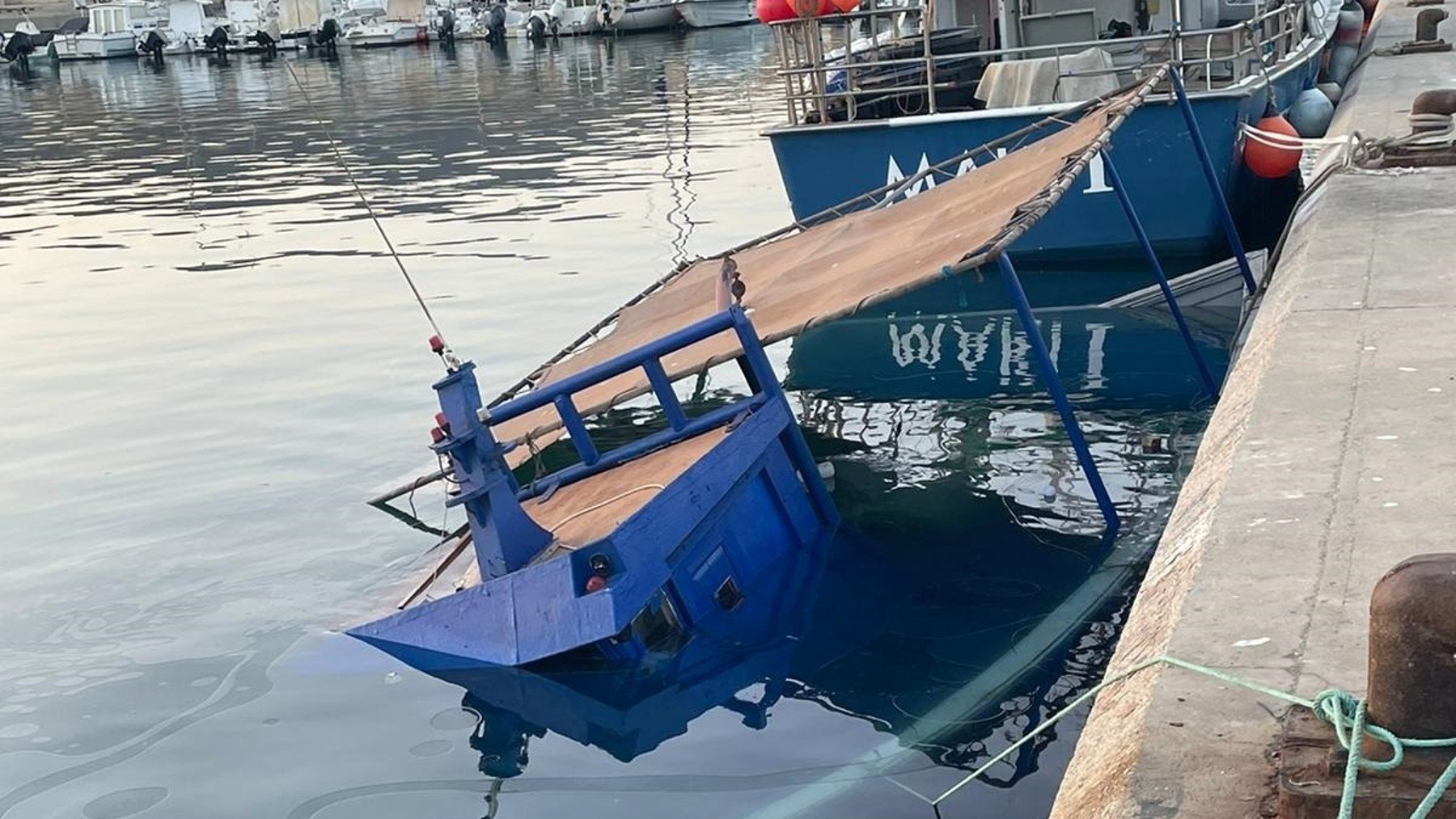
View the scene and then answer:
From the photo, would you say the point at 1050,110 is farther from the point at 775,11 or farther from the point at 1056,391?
the point at 1056,391

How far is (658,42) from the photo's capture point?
62.8 meters

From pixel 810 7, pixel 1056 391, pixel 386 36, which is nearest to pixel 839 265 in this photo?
pixel 1056 391

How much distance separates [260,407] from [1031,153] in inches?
251

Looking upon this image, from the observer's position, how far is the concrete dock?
3.69 meters

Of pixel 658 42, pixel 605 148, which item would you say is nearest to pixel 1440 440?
pixel 605 148

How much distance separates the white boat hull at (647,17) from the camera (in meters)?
69.2

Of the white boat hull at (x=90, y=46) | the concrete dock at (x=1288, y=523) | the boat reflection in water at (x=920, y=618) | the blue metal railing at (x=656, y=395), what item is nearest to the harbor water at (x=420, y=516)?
the boat reflection in water at (x=920, y=618)

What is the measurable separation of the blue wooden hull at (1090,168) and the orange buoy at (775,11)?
3.33ft

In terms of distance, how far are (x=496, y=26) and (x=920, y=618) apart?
65517 mm

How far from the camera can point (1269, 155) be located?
1466 centimetres

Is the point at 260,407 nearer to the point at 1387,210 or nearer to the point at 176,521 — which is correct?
the point at 176,521

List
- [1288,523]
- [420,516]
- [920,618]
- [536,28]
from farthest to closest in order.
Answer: [536,28] → [420,516] → [920,618] → [1288,523]

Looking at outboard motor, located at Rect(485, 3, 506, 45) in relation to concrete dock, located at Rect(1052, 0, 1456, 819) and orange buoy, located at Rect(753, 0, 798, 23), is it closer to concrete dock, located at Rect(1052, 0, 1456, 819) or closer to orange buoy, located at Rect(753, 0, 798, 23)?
orange buoy, located at Rect(753, 0, 798, 23)

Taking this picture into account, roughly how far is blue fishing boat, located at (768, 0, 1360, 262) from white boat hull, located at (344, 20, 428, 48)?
5723 cm
